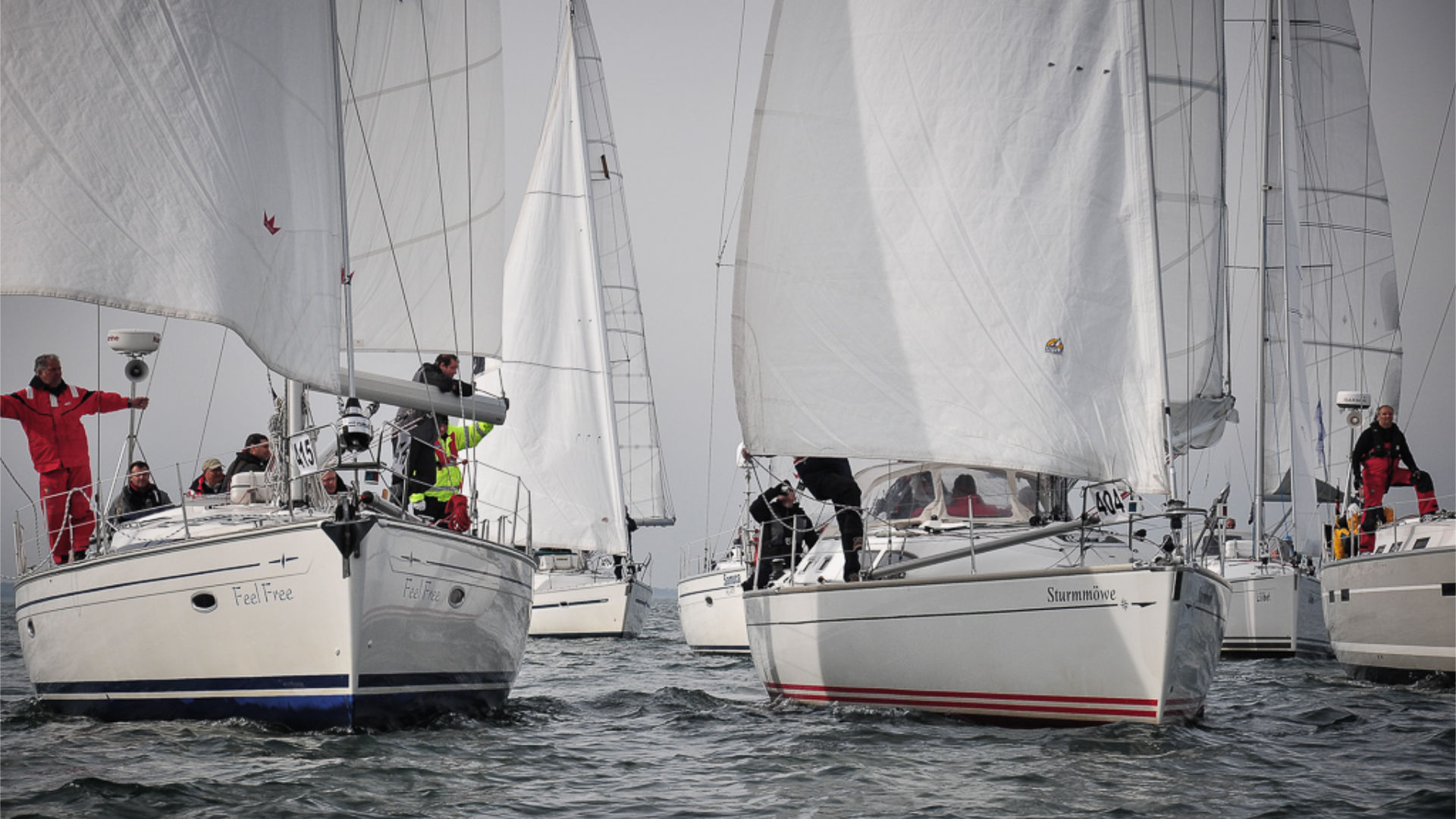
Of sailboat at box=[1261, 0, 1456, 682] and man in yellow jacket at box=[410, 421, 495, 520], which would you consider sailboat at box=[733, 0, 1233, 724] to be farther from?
sailboat at box=[1261, 0, 1456, 682]

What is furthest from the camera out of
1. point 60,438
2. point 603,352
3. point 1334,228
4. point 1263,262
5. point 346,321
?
point 603,352

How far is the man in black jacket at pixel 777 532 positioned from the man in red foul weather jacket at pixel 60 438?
516 centimetres

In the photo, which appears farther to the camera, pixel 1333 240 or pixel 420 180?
pixel 1333 240

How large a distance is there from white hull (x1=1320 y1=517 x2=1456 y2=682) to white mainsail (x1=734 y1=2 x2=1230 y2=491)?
307 centimetres

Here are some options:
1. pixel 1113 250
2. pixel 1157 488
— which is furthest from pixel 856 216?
pixel 1157 488

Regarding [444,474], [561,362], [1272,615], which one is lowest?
[1272,615]

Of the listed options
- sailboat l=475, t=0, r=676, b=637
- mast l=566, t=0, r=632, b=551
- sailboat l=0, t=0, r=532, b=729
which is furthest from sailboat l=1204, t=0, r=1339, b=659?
sailboat l=475, t=0, r=676, b=637

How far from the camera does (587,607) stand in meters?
25.3

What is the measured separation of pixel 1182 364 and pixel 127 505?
40.3ft

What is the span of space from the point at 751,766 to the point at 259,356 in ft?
12.9

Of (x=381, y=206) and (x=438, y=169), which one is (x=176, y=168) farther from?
(x=438, y=169)

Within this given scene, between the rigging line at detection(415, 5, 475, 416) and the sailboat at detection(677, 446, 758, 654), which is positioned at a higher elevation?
the rigging line at detection(415, 5, 475, 416)

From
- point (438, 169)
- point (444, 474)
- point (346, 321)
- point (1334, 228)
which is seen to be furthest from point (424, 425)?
point (1334, 228)

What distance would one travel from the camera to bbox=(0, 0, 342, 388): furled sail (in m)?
7.84
